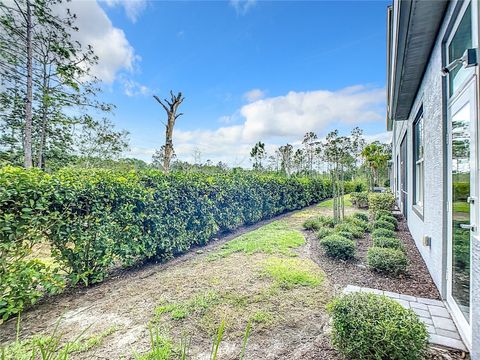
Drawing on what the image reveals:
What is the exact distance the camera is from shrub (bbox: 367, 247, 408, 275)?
12.2 feet

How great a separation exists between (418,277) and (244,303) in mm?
2866

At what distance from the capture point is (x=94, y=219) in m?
3.55

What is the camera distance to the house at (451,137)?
1913 mm

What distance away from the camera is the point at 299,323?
2.56 metres

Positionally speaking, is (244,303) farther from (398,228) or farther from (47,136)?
(47,136)

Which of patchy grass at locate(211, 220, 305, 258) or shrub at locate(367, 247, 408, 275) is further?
patchy grass at locate(211, 220, 305, 258)

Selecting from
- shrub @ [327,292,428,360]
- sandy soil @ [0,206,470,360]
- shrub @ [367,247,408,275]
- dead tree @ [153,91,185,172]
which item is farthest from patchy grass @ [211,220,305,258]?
dead tree @ [153,91,185,172]

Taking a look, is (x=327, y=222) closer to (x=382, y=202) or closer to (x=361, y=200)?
(x=382, y=202)

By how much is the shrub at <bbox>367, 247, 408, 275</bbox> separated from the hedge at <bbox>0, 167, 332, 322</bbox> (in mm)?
3747

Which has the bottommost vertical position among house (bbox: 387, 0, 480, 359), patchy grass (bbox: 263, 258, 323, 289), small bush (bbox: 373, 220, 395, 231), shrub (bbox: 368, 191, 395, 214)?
patchy grass (bbox: 263, 258, 323, 289)

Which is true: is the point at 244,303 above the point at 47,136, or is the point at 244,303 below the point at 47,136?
below

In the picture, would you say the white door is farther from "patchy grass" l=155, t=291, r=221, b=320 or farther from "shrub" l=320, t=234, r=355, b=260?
"patchy grass" l=155, t=291, r=221, b=320

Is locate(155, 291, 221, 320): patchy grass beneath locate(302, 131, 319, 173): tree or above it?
beneath

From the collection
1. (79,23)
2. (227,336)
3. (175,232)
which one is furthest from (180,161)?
(227,336)
